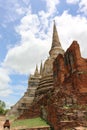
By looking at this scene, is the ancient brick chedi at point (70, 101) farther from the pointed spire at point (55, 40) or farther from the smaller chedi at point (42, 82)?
the pointed spire at point (55, 40)

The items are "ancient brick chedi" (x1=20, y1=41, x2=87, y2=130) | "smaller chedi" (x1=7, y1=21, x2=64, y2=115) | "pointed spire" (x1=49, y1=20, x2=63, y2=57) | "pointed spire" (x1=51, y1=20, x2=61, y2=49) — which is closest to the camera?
"ancient brick chedi" (x1=20, y1=41, x2=87, y2=130)

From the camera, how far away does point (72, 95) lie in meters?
21.1

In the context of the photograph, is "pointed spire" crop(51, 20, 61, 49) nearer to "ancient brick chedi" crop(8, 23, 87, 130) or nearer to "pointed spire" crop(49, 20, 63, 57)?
"pointed spire" crop(49, 20, 63, 57)

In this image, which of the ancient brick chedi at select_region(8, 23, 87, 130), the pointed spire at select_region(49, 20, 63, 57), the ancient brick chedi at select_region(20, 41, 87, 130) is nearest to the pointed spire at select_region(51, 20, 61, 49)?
the pointed spire at select_region(49, 20, 63, 57)

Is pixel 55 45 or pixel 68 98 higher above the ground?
pixel 55 45

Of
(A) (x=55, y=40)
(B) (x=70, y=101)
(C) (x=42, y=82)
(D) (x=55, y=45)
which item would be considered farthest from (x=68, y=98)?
(A) (x=55, y=40)

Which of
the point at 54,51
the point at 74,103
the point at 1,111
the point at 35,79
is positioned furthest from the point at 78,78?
the point at 1,111

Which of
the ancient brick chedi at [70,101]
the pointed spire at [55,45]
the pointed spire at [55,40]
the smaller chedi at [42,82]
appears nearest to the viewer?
the ancient brick chedi at [70,101]

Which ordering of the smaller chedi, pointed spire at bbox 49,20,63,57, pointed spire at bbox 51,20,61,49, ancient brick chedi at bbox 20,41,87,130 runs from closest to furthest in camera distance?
ancient brick chedi at bbox 20,41,87,130 → the smaller chedi → pointed spire at bbox 49,20,63,57 → pointed spire at bbox 51,20,61,49

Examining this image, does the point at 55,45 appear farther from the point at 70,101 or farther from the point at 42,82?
the point at 70,101

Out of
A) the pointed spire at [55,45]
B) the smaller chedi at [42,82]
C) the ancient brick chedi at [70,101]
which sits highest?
the pointed spire at [55,45]

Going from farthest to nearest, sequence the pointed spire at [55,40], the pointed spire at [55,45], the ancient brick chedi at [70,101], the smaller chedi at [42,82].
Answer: the pointed spire at [55,40] < the pointed spire at [55,45] < the smaller chedi at [42,82] < the ancient brick chedi at [70,101]

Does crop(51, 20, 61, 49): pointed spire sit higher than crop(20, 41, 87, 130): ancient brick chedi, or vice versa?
crop(51, 20, 61, 49): pointed spire

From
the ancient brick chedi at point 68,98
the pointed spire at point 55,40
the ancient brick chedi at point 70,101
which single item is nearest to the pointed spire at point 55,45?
the pointed spire at point 55,40
